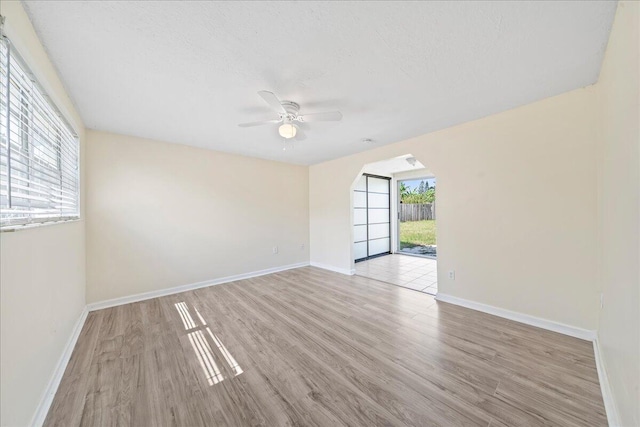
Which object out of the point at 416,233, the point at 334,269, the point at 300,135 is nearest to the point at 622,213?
the point at 300,135

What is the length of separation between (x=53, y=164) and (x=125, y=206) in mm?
1446

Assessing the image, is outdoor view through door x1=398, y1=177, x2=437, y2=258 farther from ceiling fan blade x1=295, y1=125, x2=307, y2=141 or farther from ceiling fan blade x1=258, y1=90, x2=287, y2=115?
ceiling fan blade x1=258, y1=90, x2=287, y2=115

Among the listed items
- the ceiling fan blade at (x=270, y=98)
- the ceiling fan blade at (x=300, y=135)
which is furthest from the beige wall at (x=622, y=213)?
the ceiling fan blade at (x=300, y=135)

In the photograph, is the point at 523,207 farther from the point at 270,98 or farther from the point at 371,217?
the point at 371,217

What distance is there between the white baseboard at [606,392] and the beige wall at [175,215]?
4.25m

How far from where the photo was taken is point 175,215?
3.48 meters

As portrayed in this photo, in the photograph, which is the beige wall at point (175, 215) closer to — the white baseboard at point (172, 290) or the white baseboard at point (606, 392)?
the white baseboard at point (172, 290)

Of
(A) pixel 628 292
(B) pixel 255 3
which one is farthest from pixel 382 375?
(B) pixel 255 3

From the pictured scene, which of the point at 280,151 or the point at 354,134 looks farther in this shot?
the point at 280,151

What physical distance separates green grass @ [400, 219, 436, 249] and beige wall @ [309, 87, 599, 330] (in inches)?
142

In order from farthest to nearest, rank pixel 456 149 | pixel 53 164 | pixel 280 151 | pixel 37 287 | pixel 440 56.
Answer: pixel 280 151, pixel 456 149, pixel 53 164, pixel 440 56, pixel 37 287

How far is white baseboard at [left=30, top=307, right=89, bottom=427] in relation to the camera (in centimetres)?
130

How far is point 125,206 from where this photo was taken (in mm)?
3074

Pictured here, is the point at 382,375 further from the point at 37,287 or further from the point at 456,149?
the point at 456,149
